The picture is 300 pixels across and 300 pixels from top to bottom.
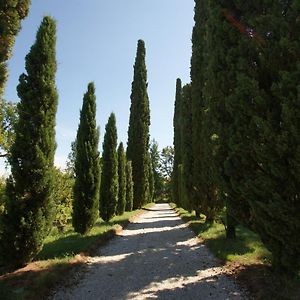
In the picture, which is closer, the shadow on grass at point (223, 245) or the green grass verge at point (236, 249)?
the green grass verge at point (236, 249)

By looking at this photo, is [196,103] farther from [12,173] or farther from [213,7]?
[12,173]

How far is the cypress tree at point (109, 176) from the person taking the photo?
21469 mm

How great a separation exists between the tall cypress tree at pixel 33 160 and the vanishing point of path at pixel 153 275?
1.61 meters

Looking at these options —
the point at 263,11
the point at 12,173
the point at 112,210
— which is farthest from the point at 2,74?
the point at 112,210

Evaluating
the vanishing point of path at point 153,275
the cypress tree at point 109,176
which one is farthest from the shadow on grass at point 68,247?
the cypress tree at point 109,176

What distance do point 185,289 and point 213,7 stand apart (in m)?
6.21

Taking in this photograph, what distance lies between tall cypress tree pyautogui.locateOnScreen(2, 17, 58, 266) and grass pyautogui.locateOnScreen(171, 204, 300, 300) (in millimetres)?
4734

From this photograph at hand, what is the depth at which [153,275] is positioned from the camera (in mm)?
8141

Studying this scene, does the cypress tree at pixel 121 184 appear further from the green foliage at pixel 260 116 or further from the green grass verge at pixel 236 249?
the green foliage at pixel 260 116

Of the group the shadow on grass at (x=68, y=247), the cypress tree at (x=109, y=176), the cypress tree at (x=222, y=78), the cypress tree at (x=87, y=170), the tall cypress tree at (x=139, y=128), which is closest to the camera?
the cypress tree at (x=222, y=78)

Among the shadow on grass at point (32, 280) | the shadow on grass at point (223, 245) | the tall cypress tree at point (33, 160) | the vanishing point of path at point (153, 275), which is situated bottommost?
the vanishing point of path at point (153, 275)

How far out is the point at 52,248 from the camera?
36.7 ft

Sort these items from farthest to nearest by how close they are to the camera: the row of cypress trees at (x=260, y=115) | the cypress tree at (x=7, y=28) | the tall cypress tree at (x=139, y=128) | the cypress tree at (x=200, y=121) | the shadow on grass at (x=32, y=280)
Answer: the tall cypress tree at (x=139, y=128)
the cypress tree at (x=200, y=121)
the cypress tree at (x=7, y=28)
the shadow on grass at (x=32, y=280)
the row of cypress trees at (x=260, y=115)

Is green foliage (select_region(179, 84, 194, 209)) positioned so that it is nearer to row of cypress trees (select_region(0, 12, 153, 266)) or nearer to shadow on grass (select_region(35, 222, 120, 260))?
shadow on grass (select_region(35, 222, 120, 260))
